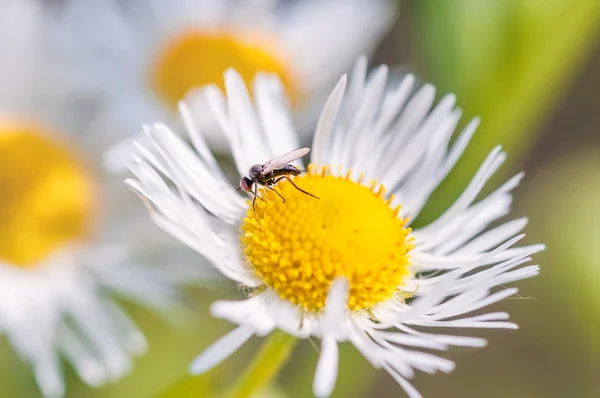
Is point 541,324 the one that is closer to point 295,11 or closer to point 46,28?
point 295,11

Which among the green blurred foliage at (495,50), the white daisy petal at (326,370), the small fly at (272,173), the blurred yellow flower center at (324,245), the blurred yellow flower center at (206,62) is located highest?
the green blurred foliage at (495,50)

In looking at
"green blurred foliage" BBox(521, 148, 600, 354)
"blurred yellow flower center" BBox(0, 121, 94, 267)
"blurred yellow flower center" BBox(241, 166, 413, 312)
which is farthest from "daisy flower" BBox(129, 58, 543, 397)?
"green blurred foliage" BBox(521, 148, 600, 354)

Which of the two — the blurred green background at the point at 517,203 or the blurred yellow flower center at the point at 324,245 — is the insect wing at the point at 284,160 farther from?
the blurred green background at the point at 517,203

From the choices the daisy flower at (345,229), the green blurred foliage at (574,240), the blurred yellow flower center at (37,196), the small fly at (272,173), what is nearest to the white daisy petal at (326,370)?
the daisy flower at (345,229)

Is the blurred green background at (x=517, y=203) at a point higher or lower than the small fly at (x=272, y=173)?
higher

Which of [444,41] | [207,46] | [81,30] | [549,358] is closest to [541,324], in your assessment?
[549,358]

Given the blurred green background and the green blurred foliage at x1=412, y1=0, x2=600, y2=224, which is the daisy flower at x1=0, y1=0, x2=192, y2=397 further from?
the green blurred foliage at x1=412, y1=0, x2=600, y2=224
